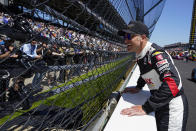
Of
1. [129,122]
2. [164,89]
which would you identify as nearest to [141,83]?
[164,89]

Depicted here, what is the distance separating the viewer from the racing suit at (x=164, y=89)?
109 cm

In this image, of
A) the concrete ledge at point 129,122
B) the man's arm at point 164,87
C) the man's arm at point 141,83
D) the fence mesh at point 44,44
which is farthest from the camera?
the man's arm at point 141,83

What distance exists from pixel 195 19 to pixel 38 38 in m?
44.6

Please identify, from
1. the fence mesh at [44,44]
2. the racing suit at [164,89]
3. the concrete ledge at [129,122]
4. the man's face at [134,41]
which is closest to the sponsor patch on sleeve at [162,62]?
the racing suit at [164,89]

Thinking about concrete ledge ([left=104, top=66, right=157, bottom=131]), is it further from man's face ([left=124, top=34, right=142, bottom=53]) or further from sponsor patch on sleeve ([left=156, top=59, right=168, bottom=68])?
man's face ([left=124, top=34, right=142, bottom=53])

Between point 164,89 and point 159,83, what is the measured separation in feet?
0.50

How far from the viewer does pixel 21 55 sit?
0.78 m

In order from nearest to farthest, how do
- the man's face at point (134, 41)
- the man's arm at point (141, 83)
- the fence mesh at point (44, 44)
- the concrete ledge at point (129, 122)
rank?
the fence mesh at point (44, 44), the concrete ledge at point (129, 122), the man's face at point (134, 41), the man's arm at point (141, 83)

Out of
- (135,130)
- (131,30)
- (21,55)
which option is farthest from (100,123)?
(131,30)

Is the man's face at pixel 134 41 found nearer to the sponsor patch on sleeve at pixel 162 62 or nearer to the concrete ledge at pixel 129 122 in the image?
the sponsor patch on sleeve at pixel 162 62

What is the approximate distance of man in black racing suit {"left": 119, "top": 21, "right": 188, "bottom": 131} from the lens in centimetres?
109

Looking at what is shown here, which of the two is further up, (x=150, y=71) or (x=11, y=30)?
(x=11, y=30)

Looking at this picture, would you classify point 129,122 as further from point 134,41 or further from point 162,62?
point 134,41

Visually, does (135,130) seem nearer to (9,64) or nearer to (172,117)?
(172,117)
